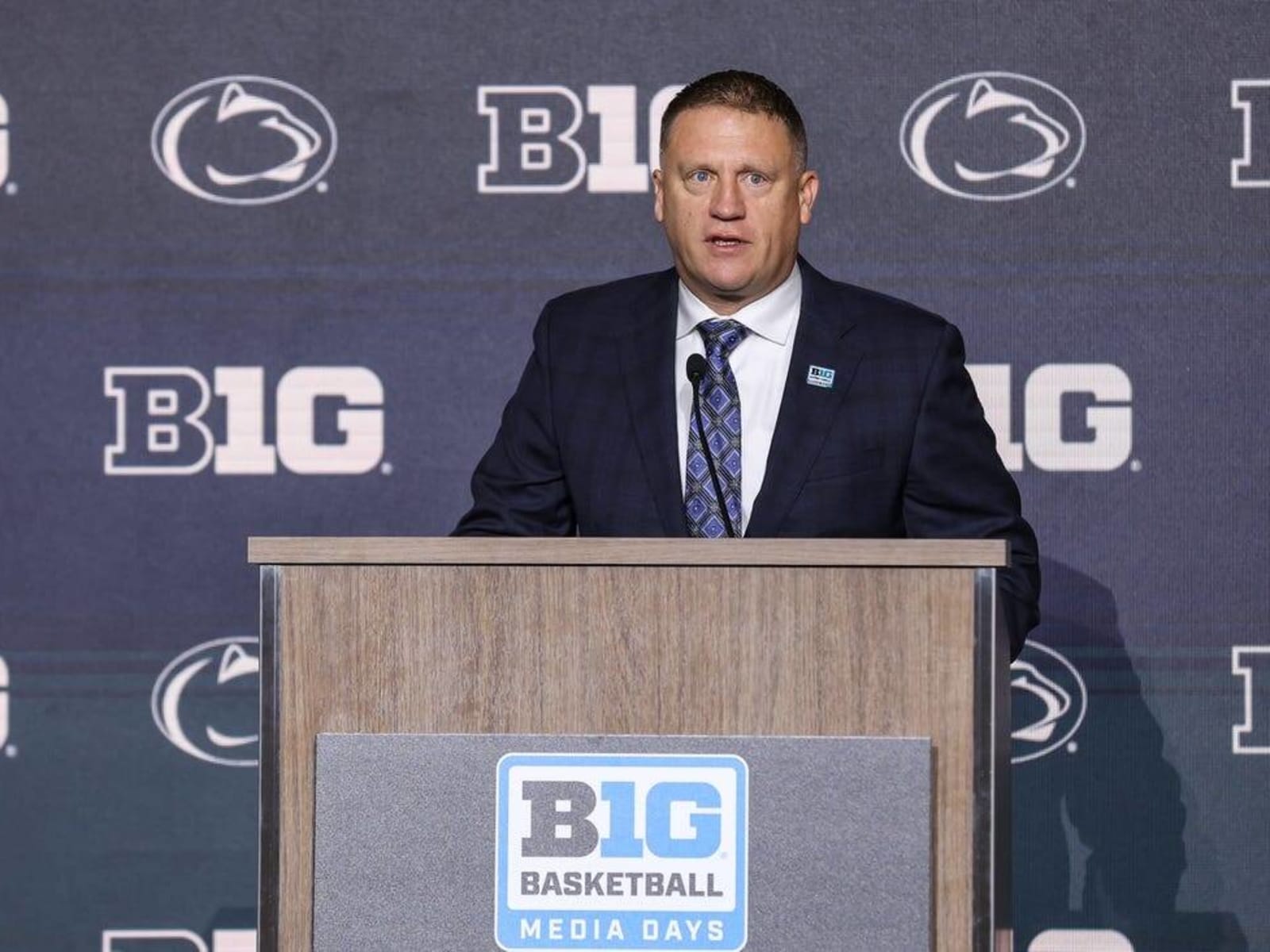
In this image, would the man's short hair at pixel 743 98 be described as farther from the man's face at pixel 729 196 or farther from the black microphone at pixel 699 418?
the black microphone at pixel 699 418

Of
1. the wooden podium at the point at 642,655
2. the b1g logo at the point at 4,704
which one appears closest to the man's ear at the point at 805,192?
the wooden podium at the point at 642,655

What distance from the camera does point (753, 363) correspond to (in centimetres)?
241

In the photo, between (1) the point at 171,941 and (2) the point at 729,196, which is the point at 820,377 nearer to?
(2) the point at 729,196

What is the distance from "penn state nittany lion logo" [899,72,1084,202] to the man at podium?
1.09 meters

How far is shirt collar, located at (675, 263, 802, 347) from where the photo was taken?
2.44 m

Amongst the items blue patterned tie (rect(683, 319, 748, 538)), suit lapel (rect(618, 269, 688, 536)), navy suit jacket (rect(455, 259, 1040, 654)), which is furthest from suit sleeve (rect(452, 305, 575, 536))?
blue patterned tie (rect(683, 319, 748, 538))

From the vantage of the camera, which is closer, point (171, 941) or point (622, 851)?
point (622, 851)

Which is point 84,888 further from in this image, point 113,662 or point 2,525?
point 2,525

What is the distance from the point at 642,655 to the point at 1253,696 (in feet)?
6.94

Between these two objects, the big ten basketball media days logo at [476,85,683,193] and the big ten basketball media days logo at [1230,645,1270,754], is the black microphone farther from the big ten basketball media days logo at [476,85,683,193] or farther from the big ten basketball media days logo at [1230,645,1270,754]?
the big ten basketball media days logo at [1230,645,1270,754]

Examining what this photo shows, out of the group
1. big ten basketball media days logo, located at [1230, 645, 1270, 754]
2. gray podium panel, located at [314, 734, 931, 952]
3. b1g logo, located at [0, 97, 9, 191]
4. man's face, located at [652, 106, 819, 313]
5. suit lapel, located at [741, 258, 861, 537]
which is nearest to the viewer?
gray podium panel, located at [314, 734, 931, 952]

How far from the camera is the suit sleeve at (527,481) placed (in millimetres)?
2443

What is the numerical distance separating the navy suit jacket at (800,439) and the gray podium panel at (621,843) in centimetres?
49

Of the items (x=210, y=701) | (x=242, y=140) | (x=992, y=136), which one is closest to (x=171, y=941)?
(x=210, y=701)
